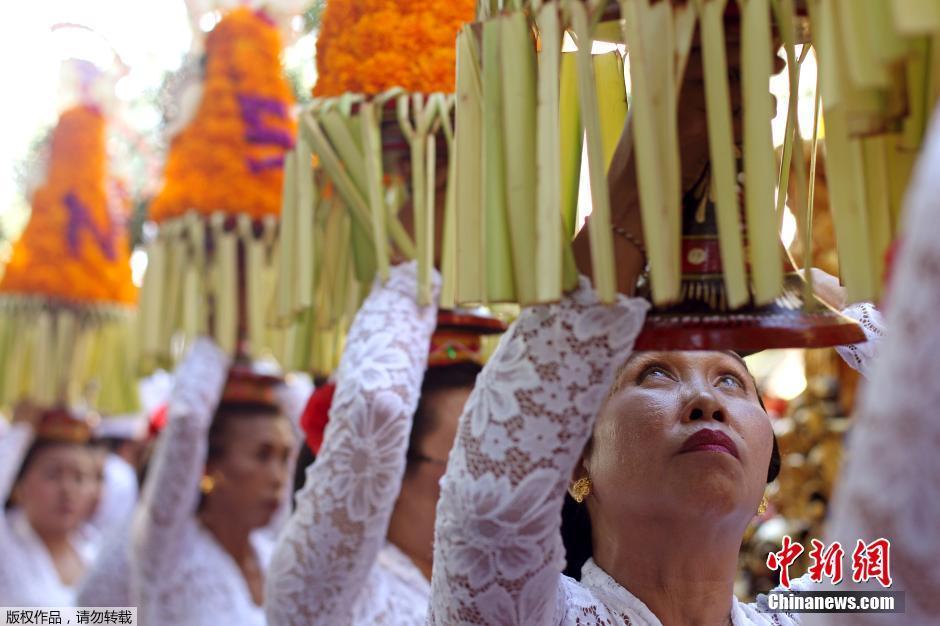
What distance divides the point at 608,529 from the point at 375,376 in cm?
46

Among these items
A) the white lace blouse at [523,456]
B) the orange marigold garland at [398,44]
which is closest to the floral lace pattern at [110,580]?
the orange marigold garland at [398,44]

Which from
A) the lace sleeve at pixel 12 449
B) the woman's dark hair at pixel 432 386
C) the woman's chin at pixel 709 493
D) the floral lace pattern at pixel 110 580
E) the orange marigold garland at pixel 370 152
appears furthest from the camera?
the lace sleeve at pixel 12 449

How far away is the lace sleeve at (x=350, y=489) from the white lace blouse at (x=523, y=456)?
21.5 inches

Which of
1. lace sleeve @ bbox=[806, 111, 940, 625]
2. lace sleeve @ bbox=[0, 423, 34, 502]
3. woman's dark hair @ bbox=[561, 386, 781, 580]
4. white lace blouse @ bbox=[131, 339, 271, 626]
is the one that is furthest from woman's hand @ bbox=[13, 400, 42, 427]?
lace sleeve @ bbox=[806, 111, 940, 625]

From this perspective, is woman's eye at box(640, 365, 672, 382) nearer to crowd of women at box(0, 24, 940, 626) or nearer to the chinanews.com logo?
crowd of women at box(0, 24, 940, 626)

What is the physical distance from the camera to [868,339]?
147 centimetres

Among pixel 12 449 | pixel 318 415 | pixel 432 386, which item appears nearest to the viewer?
pixel 318 415

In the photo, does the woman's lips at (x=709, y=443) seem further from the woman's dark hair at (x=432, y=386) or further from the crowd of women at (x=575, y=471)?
the woman's dark hair at (x=432, y=386)

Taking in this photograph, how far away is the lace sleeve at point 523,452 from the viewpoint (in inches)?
44.1

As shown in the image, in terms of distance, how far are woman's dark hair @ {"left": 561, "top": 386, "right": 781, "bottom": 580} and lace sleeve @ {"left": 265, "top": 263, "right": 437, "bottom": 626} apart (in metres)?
0.30

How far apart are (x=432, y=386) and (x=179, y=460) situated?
3.62ft

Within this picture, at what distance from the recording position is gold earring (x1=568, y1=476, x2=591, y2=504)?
1.60m

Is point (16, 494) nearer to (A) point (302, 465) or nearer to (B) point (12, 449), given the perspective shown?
(B) point (12, 449)

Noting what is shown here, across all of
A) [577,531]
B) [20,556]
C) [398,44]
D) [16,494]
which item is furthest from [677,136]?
[16,494]
